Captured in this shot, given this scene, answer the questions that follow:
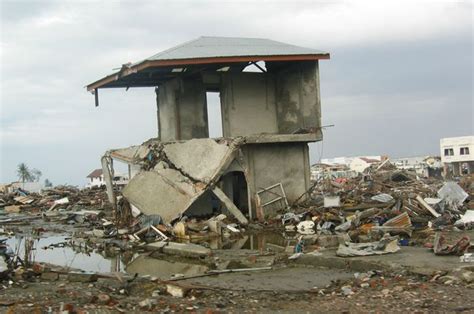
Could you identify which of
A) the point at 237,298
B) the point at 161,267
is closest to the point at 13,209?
the point at 161,267

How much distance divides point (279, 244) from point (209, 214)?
20.5ft

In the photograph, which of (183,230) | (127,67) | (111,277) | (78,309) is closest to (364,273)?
(111,277)

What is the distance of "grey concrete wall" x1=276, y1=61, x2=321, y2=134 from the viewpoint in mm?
21203

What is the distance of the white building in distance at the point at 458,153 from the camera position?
67.1 meters

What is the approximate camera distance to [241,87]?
21.9m

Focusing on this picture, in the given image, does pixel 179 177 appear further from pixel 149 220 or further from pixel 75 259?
pixel 75 259

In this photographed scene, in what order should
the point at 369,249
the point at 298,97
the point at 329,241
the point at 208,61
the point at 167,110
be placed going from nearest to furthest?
the point at 369,249 → the point at 329,241 → the point at 208,61 → the point at 298,97 → the point at 167,110

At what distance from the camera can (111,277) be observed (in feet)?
28.7

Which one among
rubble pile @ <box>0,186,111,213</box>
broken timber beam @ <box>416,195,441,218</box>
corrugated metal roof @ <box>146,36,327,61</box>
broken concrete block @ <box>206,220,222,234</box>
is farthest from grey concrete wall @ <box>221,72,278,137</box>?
rubble pile @ <box>0,186,111,213</box>

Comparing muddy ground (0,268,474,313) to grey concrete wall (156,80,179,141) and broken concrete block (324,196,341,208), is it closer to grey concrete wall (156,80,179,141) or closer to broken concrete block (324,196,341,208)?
broken concrete block (324,196,341,208)

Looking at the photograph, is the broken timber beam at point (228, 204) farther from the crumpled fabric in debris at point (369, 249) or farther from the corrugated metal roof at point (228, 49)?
the crumpled fabric in debris at point (369, 249)

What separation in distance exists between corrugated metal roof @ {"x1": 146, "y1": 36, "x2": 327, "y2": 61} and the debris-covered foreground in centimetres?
589

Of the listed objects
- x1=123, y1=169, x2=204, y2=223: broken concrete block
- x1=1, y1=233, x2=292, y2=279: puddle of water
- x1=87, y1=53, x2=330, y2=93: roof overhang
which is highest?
x1=87, y1=53, x2=330, y2=93: roof overhang

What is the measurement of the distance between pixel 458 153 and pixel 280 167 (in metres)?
54.4
